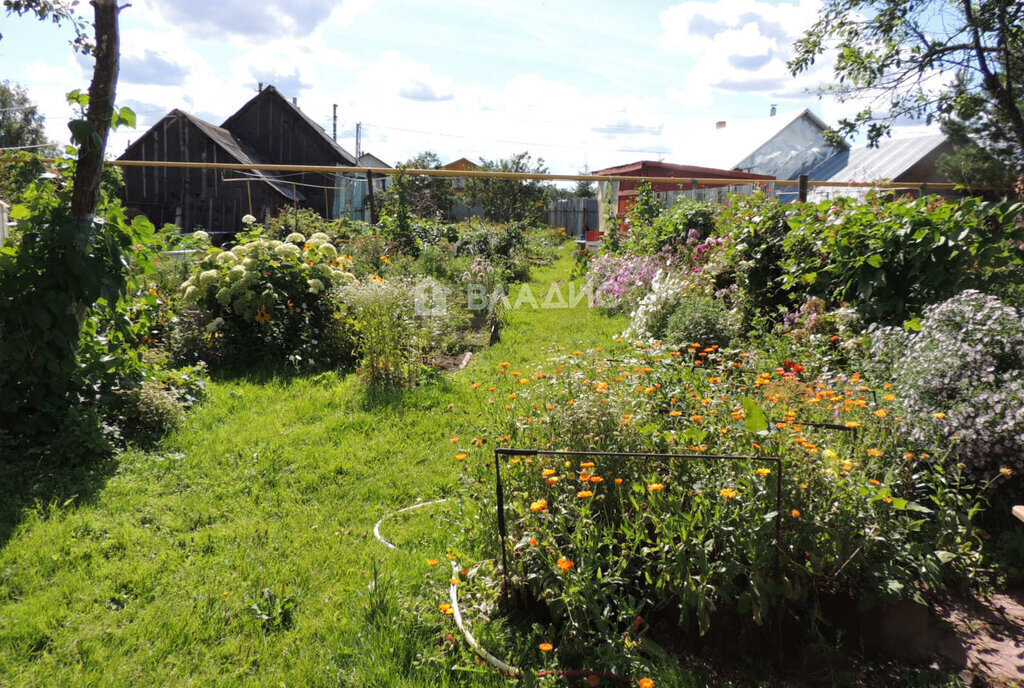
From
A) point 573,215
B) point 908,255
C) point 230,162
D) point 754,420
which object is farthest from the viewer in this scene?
point 573,215

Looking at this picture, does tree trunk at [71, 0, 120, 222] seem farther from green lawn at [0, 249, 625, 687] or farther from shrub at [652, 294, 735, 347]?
shrub at [652, 294, 735, 347]

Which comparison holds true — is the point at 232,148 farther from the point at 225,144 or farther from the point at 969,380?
the point at 969,380

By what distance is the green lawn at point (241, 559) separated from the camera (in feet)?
7.50

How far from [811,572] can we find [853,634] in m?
0.42

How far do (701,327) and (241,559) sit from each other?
368 centimetres

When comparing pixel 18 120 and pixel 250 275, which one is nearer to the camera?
pixel 250 275

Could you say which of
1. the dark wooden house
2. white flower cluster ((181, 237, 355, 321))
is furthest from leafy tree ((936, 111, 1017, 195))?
the dark wooden house

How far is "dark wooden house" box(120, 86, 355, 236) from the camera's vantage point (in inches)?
745

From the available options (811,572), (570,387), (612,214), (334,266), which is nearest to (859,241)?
(570,387)

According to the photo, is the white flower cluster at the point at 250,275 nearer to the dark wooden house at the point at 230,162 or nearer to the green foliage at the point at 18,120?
the dark wooden house at the point at 230,162

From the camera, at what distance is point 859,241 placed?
4.88 metres

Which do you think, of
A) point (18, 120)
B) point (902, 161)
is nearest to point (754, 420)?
point (902, 161)

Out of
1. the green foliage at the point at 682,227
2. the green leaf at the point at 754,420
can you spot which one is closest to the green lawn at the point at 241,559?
the green leaf at the point at 754,420

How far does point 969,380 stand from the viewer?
3088 mm
